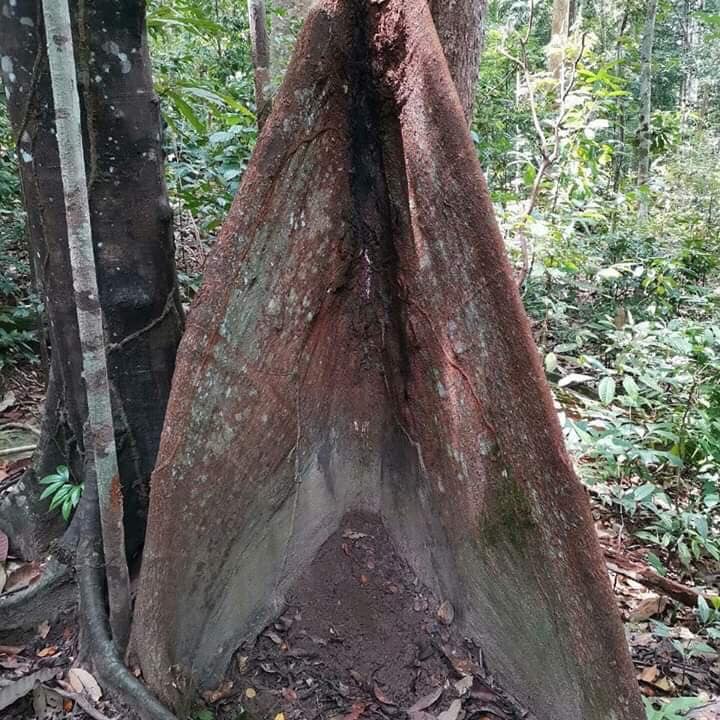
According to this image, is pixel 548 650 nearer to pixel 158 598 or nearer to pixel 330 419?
pixel 330 419

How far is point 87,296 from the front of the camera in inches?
74.0

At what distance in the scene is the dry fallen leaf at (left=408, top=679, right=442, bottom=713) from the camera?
2217 mm

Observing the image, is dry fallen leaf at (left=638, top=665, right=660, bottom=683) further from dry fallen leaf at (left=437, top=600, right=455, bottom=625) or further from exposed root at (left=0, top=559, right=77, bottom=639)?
exposed root at (left=0, top=559, right=77, bottom=639)

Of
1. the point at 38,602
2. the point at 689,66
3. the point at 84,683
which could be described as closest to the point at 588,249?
the point at 38,602

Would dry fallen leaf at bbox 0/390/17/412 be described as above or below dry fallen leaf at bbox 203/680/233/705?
above

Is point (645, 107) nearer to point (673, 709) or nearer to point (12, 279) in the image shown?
point (12, 279)

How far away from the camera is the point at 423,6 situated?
74.5 inches

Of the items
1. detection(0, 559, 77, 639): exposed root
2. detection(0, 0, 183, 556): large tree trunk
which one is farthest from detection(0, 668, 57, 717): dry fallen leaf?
detection(0, 0, 183, 556): large tree trunk

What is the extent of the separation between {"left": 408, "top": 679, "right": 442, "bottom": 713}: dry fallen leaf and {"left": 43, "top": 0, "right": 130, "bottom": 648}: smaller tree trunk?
99 centimetres

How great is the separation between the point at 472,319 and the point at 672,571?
221 cm

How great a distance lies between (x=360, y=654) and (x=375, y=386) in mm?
945

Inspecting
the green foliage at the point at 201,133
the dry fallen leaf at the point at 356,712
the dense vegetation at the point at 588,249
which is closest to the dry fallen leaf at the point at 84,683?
the dry fallen leaf at the point at 356,712

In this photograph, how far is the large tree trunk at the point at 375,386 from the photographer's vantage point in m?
1.92

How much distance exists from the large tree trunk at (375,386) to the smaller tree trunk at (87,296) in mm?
101
